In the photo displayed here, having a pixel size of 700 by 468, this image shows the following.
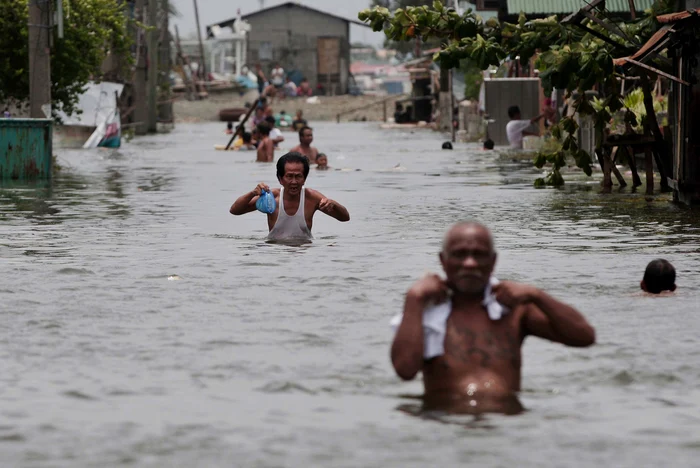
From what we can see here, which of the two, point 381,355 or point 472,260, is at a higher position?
point 472,260

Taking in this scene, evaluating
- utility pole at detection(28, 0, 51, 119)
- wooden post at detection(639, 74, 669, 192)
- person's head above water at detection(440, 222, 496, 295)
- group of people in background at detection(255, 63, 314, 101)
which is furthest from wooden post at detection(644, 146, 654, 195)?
group of people in background at detection(255, 63, 314, 101)

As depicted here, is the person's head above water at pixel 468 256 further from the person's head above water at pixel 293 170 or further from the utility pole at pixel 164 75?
the utility pole at pixel 164 75

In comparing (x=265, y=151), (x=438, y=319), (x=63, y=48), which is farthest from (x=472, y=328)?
(x=265, y=151)

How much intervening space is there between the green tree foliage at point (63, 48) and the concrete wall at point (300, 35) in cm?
7662

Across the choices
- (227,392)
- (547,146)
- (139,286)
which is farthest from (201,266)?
(547,146)

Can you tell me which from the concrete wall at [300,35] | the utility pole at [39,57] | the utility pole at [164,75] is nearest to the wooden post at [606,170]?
the utility pole at [39,57]

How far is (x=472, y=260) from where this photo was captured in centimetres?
622

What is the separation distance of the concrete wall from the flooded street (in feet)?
293

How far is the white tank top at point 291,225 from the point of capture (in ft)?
47.3

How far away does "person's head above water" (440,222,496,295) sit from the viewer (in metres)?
6.20

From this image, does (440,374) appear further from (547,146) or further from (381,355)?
(547,146)

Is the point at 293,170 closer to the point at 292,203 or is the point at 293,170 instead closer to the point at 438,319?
the point at 292,203

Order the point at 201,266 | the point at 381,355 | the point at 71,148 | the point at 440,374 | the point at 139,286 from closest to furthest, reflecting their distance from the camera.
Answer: the point at 440,374 → the point at 381,355 → the point at 139,286 → the point at 201,266 → the point at 71,148

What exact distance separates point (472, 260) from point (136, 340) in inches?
130
